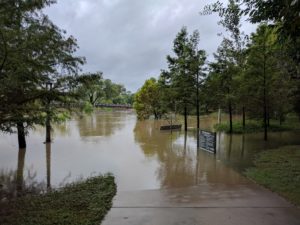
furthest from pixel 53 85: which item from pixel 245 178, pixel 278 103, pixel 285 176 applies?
pixel 278 103

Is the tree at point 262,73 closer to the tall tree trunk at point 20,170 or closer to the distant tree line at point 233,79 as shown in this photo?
the distant tree line at point 233,79

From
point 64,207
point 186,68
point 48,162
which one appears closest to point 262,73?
point 186,68

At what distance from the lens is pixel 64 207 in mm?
5117

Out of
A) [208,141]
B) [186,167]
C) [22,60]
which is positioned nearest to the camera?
[22,60]

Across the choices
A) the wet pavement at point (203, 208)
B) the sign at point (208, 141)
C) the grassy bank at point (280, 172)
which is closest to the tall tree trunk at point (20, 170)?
the wet pavement at point (203, 208)

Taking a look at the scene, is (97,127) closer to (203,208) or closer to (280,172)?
(280,172)

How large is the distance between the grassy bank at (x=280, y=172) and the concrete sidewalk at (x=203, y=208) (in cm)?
34

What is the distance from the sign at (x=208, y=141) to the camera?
36.6 ft

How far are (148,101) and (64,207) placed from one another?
90.1ft

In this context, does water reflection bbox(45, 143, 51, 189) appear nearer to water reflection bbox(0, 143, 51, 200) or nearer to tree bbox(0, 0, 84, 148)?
water reflection bbox(0, 143, 51, 200)

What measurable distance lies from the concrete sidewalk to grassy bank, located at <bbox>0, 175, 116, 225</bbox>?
286mm

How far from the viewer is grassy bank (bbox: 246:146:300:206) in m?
6.10

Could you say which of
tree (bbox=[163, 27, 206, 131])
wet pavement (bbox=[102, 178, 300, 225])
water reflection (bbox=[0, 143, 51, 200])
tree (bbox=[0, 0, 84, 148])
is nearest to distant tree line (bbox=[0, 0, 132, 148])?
tree (bbox=[0, 0, 84, 148])

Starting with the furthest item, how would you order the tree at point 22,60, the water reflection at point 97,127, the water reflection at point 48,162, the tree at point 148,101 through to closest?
the tree at point 148,101 < the water reflection at point 97,127 < the water reflection at point 48,162 < the tree at point 22,60
